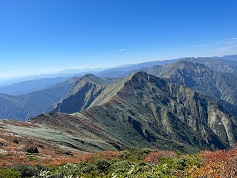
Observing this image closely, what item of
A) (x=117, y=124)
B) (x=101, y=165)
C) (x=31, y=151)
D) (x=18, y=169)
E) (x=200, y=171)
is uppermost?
(x=200, y=171)

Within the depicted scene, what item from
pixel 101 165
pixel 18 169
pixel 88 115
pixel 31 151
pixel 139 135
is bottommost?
pixel 139 135

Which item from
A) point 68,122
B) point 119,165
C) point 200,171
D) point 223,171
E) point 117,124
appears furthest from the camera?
point 117,124

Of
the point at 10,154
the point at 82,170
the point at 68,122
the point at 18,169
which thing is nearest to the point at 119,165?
the point at 82,170

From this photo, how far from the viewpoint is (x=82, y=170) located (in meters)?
22.9

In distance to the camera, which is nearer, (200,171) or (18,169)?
(200,171)

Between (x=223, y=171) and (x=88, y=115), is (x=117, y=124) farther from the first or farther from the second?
(x=223, y=171)

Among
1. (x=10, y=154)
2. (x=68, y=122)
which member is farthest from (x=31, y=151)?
(x=68, y=122)

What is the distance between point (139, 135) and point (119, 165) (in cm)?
17859

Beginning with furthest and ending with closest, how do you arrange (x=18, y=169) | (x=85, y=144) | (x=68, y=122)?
(x=68, y=122)
(x=85, y=144)
(x=18, y=169)

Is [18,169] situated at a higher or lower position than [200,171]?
lower

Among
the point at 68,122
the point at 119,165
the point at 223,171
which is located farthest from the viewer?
the point at 68,122

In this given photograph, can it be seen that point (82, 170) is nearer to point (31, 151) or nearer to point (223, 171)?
point (223, 171)

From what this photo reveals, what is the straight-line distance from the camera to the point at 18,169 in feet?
72.3

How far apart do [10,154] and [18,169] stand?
14.9 metres
